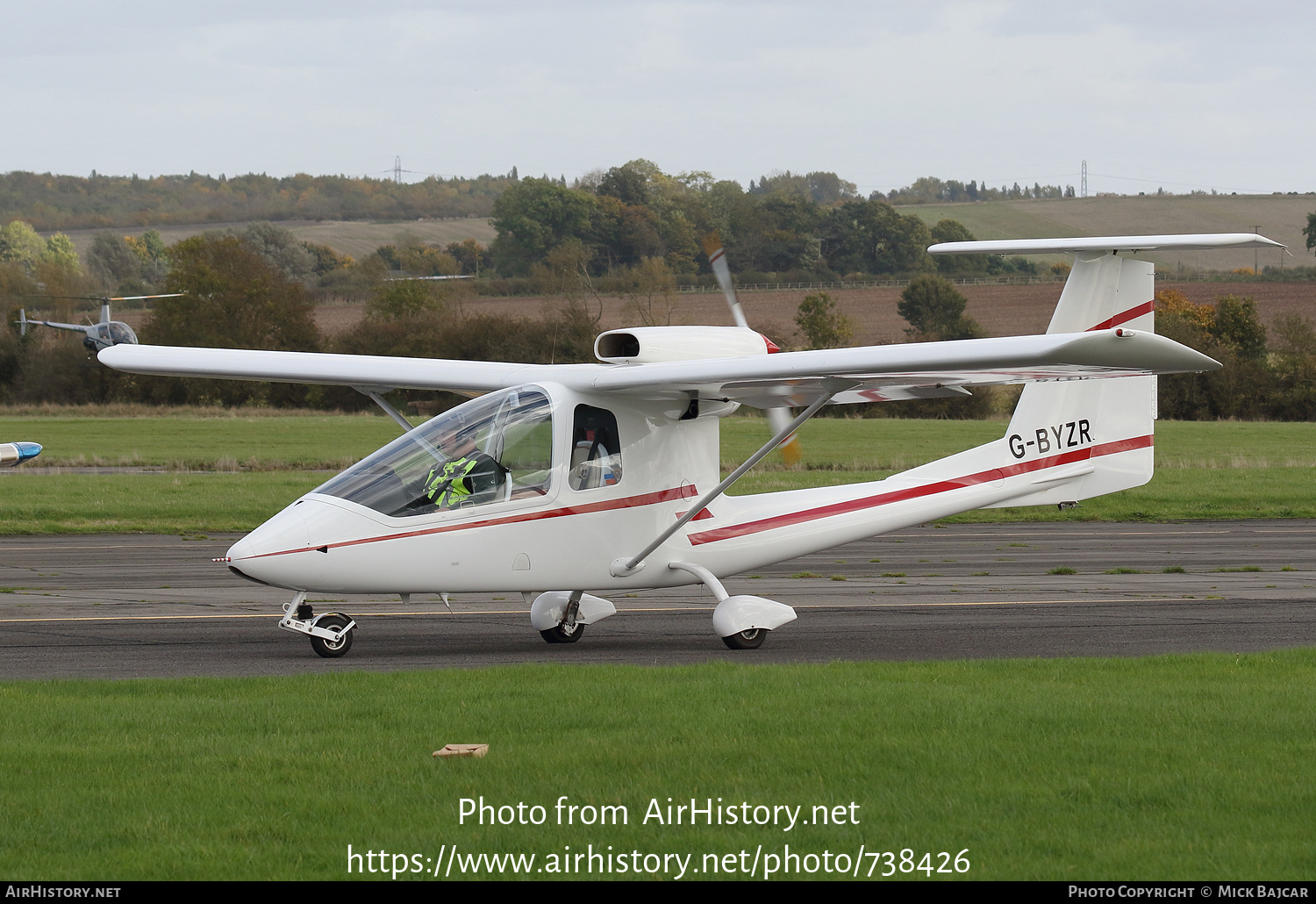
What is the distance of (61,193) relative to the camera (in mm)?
191125

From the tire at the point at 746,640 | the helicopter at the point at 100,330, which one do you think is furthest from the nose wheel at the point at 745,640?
the helicopter at the point at 100,330

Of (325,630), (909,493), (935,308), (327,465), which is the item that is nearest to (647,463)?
(909,493)

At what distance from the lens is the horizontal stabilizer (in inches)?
496

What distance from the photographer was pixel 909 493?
13688 mm

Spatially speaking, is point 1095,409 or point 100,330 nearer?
point 1095,409

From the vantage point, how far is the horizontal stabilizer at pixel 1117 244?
12.6m

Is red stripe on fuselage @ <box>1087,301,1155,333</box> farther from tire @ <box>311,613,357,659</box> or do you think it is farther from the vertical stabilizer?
tire @ <box>311,613,357,659</box>

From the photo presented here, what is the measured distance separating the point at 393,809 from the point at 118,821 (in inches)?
47.6

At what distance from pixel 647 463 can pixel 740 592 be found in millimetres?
4737

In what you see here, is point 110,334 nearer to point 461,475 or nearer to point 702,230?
point 702,230

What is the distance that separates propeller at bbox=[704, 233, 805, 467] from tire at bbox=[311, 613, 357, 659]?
4259 mm

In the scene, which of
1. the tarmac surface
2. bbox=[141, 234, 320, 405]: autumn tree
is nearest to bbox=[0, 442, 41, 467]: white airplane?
the tarmac surface

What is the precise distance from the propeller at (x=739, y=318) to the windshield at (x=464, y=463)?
222 centimetres

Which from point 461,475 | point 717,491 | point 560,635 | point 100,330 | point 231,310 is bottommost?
point 560,635
